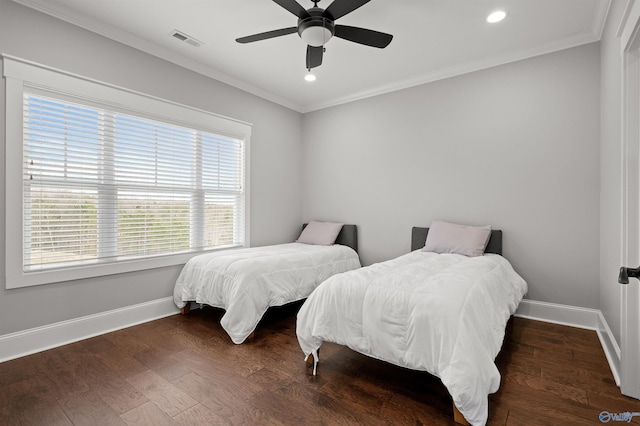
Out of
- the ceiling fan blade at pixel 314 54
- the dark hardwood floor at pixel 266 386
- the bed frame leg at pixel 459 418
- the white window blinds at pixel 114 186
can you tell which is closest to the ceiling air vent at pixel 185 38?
the white window blinds at pixel 114 186

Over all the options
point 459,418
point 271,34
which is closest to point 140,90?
point 271,34

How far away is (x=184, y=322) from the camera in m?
3.15

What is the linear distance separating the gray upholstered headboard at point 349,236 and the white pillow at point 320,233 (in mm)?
103

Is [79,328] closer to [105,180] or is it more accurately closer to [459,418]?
[105,180]

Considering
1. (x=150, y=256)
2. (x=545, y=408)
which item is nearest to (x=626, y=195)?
(x=545, y=408)

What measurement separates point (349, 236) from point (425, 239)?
3.53 ft

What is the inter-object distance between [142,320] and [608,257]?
4.20m

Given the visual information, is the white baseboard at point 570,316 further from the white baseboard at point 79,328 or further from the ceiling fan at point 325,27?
the white baseboard at point 79,328

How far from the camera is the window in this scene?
246cm

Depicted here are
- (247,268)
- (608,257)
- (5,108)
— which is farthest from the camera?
(247,268)

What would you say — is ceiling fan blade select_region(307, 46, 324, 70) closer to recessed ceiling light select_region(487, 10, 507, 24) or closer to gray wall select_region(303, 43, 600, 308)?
recessed ceiling light select_region(487, 10, 507, 24)

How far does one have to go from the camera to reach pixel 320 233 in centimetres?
442

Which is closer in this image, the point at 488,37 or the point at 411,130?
the point at 488,37

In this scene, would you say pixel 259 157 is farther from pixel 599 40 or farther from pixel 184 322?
pixel 599 40
